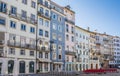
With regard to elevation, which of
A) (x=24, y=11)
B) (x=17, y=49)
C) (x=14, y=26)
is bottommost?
(x=17, y=49)

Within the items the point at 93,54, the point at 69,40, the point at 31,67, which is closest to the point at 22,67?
the point at 31,67

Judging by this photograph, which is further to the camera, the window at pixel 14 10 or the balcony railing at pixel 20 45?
the window at pixel 14 10

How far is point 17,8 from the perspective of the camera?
50188mm

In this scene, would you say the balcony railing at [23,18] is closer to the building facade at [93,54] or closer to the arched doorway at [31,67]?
the arched doorway at [31,67]

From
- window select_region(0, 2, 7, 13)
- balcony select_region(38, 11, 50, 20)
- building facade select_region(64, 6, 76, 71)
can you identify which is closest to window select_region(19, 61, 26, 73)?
window select_region(0, 2, 7, 13)

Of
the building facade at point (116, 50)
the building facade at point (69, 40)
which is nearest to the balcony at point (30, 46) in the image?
the building facade at point (69, 40)

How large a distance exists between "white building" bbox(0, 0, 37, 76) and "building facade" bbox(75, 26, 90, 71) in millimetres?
28557

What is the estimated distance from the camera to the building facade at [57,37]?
210 ft

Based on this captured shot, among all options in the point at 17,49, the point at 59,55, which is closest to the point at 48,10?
the point at 59,55

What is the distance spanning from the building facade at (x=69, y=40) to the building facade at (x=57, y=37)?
236 centimetres

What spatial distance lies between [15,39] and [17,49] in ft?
7.34

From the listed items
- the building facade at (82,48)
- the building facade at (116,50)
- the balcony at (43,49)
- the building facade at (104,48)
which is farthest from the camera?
the building facade at (116,50)

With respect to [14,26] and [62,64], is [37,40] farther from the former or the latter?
[62,64]

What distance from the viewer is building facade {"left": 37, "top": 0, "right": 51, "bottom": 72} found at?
57344 mm
